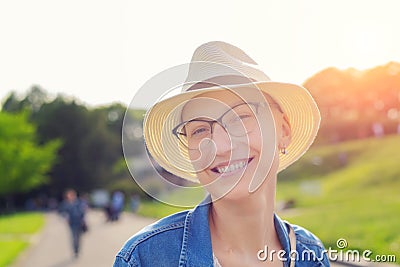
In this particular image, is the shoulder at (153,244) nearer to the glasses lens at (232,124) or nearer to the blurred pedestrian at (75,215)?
the glasses lens at (232,124)

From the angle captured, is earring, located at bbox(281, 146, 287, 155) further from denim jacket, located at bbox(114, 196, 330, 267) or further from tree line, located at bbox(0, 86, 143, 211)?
tree line, located at bbox(0, 86, 143, 211)

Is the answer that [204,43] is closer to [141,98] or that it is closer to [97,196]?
[141,98]

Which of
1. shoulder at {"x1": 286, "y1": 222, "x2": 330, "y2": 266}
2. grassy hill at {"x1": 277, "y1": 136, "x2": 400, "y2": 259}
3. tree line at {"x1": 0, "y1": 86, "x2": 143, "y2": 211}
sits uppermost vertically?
shoulder at {"x1": 286, "y1": 222, "x2": 330, "y2": 266}

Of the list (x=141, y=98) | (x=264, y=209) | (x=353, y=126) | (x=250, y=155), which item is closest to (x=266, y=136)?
(x=250, y=155)

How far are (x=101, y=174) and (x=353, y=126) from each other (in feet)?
104

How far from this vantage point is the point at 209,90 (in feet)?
6.28

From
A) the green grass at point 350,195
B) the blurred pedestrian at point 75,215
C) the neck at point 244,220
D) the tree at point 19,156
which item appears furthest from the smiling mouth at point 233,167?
the tree at point 19,156

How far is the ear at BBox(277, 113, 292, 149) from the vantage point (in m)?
2.15

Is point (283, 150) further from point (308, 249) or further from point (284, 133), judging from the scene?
point (308, 249)

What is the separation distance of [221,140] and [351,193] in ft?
81.7

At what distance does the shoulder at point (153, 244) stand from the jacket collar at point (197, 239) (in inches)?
0.9

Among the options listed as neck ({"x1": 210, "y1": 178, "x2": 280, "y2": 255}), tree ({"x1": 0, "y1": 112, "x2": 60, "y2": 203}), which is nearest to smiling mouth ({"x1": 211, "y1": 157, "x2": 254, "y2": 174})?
neck ({"x1": 210, "y1": 178, "x2": 280, "y2": 255})

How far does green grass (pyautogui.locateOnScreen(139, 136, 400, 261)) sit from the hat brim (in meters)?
0.38

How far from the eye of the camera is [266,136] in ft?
6.49
